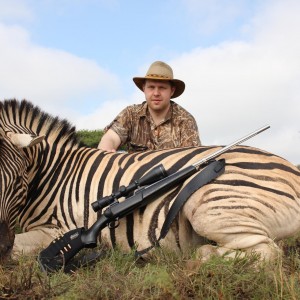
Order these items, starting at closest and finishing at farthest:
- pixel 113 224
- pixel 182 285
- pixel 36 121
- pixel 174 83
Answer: pixel 182 285 → pixel 113 224 → pixel 36 121 → pixel 174 83

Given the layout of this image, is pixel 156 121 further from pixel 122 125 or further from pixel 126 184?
pixel 126 184

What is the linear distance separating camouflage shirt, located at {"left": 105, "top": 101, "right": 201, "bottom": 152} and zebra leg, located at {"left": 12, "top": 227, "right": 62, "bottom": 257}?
8.55 ft

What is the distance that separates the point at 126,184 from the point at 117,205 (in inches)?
12.6

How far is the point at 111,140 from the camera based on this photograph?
6223mm

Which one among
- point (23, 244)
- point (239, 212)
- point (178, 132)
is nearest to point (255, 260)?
point (239, 212)

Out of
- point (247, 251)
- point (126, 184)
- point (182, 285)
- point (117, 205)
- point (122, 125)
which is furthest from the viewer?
point (122, 125)

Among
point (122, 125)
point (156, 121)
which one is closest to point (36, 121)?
point (122, 125)

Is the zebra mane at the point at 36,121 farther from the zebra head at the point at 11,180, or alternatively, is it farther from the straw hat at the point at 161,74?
the straw hat at the point at 161,74

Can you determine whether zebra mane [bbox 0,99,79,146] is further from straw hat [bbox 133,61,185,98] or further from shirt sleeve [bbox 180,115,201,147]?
shirt sleeve [bbox 180,115,201,147]

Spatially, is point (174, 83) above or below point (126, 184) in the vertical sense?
above

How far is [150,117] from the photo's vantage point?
21.3 ft

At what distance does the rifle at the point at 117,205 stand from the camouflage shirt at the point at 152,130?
2.79 meters

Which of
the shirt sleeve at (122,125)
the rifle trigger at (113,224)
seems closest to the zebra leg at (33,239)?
the rifle trigger at (113,224)

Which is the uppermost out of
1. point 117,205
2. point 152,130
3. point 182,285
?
point 152,130
